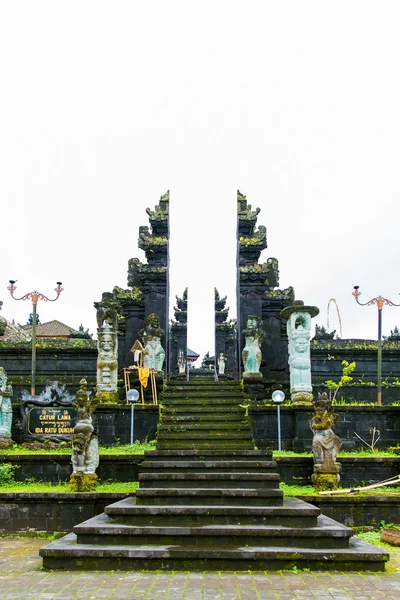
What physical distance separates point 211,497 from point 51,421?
18.5ft

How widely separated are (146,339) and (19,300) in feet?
14.4

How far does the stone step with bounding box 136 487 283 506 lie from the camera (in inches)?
368

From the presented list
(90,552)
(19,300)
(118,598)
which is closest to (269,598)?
(118,598)

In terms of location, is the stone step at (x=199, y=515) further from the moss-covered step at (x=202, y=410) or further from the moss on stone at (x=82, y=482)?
the moss-covered step at (x=202, y=410)

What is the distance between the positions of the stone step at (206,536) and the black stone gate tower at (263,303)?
8.67 metres

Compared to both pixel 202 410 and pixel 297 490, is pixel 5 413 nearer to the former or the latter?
pixel 202 410

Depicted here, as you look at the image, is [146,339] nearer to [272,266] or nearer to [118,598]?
[272,266]

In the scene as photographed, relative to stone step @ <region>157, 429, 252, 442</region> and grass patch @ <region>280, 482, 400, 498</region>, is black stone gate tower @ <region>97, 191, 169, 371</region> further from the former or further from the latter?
grass patch @ <region>280, 482, 400, 498</region>

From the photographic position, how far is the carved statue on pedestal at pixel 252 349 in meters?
15.2

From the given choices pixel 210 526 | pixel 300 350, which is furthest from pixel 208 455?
pixel 300 350

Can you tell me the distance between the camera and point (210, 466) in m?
10.6

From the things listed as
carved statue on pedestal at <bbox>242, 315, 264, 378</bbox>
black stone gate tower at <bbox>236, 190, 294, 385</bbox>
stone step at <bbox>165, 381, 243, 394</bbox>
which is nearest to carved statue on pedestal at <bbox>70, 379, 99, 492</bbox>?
stone step at <bbox>165, 381, 243, 394</bbox>

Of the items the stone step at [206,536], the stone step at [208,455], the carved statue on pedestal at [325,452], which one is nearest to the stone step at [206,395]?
the stone step at [208,455]

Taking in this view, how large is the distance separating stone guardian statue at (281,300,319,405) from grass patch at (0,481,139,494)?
174 inches
